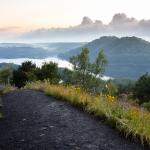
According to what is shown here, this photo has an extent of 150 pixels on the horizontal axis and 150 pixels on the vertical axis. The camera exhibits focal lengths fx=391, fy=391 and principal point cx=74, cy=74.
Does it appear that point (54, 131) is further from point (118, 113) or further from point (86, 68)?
point (86, 68)

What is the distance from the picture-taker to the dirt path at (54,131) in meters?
9.80

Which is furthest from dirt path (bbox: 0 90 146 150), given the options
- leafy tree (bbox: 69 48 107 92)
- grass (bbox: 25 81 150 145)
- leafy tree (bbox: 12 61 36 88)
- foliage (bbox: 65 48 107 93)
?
leafy tree (bbox: 69 48 107 92)

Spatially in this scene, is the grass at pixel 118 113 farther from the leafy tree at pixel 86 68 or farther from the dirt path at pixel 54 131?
the leafy tree at pixel 86 68

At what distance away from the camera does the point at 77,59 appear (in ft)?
341

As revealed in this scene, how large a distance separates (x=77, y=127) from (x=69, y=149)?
1975mm

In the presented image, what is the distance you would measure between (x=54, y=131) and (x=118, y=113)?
90.6 inches

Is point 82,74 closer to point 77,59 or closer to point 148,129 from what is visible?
point 77,59

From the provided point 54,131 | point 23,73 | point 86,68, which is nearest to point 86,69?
point 86,68

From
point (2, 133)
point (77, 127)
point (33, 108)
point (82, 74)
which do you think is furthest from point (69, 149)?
point (82, 74)

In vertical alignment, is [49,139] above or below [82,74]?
above

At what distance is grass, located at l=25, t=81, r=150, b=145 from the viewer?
34.8ft

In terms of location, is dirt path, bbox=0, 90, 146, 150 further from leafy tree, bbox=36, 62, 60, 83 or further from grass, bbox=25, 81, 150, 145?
leafy tree, bbox=36, 62, 60, 83

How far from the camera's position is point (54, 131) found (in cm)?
1091

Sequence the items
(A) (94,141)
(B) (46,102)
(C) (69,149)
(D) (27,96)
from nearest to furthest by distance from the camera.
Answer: (C) (69,149)
(A) (94,141)
(B) (46,102)
(D) (27,96)
